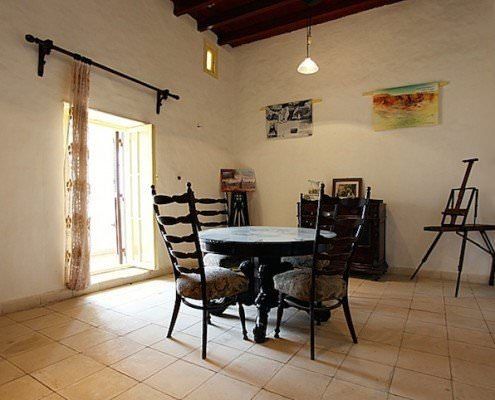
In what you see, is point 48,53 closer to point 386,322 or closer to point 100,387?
point 100,387

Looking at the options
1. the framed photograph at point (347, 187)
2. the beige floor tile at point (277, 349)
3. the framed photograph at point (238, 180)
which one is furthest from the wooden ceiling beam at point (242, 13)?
the beige floor tile at point (277, 349)

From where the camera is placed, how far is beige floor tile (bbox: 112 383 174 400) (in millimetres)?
1514

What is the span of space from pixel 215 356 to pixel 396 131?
143 inches

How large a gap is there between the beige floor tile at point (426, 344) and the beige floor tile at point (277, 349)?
0.75 metres

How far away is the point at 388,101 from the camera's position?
4.13 metres

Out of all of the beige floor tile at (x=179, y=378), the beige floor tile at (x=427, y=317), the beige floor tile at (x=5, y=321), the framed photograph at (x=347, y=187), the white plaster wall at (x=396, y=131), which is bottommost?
the beige floor tile at (x=427, y=317)

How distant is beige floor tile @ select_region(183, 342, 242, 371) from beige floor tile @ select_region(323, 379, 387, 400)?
614mm

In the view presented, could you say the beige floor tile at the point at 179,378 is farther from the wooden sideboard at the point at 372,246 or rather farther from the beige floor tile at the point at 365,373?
→ the wooden sideboard at the point at 372,246

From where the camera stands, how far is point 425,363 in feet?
5.96

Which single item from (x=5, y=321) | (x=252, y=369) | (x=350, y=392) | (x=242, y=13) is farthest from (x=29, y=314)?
(x=242, y=13)

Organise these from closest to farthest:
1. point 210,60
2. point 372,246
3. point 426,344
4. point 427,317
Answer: point 426,344 → point 427,317 → point 372,246 → point 210,60

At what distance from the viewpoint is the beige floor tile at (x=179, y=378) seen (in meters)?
1.58

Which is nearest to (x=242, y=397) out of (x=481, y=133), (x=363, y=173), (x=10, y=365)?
(x=10, y=365)

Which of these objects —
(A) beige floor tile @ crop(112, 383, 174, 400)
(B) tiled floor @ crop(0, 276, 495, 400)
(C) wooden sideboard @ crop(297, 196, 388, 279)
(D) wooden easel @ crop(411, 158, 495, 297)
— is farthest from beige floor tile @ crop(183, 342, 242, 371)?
(D) wooden easel @ crop(411, 158, 495, 297)
